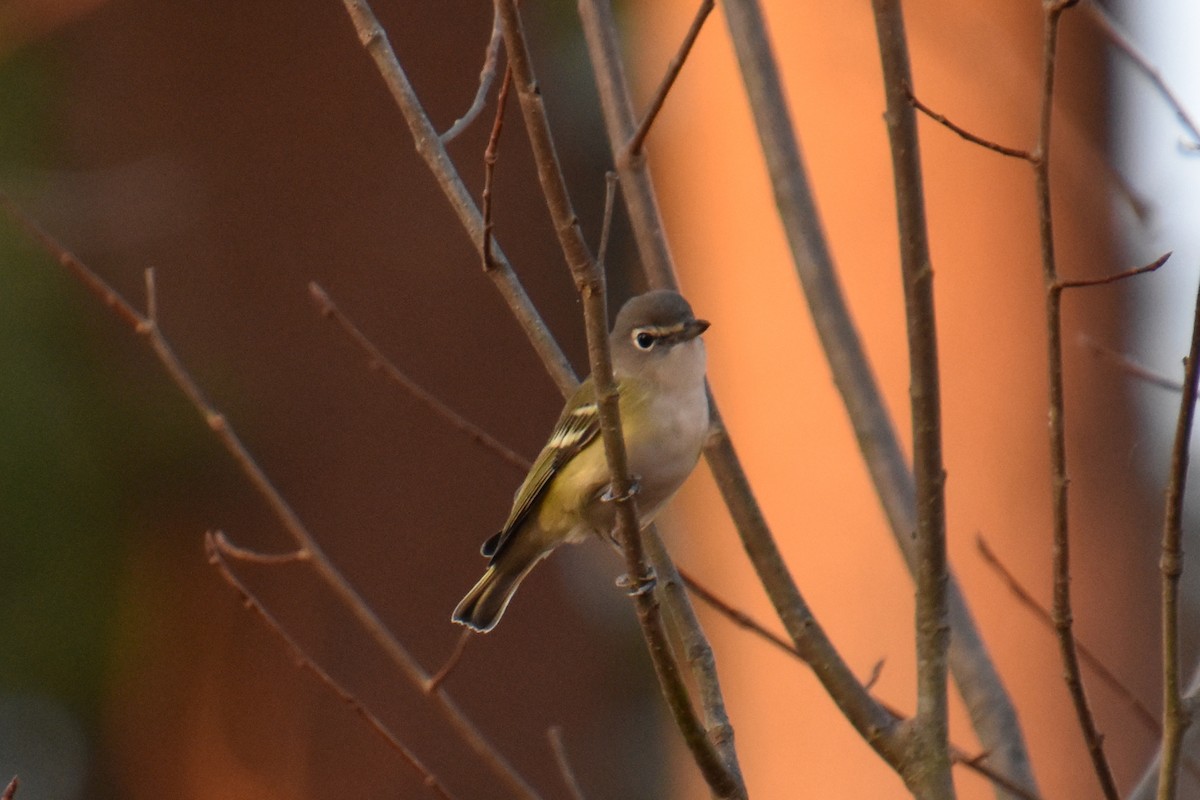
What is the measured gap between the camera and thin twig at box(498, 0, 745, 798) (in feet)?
6.08

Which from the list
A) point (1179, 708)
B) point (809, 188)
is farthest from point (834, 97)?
point (1179, 708)

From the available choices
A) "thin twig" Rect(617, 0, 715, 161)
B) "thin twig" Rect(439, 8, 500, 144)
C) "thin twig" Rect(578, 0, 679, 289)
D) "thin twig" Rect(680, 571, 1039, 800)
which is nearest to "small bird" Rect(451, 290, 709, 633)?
"thin twig" Rect(578, 0, 679, 289)

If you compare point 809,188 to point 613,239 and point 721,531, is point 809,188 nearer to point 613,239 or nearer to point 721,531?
point 721,531

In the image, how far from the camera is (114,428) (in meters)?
6.12

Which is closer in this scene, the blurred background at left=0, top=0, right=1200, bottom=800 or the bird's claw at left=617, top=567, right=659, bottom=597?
the bird's claw at left=617, top=567, right=659, bottom=597

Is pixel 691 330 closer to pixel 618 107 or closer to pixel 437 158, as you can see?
pixel 618 107

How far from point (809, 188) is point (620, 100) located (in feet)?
1.41

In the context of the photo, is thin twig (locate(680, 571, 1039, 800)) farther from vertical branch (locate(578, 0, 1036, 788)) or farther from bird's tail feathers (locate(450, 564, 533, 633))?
bird's tail feathers (locate(450, 564, 533, 633))

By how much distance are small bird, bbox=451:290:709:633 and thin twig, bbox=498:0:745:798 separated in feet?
2.67

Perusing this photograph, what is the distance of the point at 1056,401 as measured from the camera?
5.99 ft

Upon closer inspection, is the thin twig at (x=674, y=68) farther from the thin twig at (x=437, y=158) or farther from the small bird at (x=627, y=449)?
the small bird at (x=627, y=449)

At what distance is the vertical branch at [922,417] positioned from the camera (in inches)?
70.4

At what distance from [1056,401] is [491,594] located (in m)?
1.96

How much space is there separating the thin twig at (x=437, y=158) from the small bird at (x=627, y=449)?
405 mm
